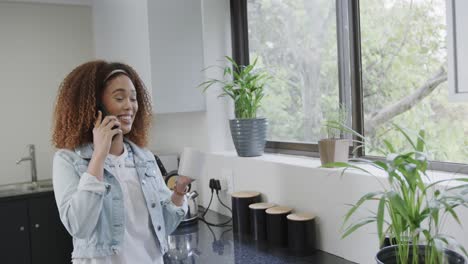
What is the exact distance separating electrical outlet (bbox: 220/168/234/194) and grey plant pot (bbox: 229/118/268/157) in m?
0.15

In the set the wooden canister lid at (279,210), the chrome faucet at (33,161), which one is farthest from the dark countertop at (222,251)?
A: the chrome faucet at (33,161)

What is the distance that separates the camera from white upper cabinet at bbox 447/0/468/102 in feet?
3.18

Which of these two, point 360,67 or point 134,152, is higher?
point 360,67

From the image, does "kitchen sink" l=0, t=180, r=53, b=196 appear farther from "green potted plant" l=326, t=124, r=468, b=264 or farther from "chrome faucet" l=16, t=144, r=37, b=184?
"green potted plant" l=326, t=124, r=468, b=264

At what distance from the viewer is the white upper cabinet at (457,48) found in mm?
969

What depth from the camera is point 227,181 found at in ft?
7.38

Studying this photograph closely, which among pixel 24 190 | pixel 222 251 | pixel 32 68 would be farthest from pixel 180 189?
pixel 32 68

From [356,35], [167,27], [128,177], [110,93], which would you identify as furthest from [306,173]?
[167,27]

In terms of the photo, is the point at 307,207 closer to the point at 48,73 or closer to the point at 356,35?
the point at 356,35

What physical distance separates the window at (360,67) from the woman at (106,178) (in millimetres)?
819

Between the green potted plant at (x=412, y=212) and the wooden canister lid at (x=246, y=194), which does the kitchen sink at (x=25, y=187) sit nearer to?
the wooden canister lid at (x=246, y=194)

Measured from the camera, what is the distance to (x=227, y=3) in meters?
2.48

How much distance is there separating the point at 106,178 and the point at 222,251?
0.66m

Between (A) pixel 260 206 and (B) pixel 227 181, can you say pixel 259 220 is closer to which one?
(A) pixel 260 206
